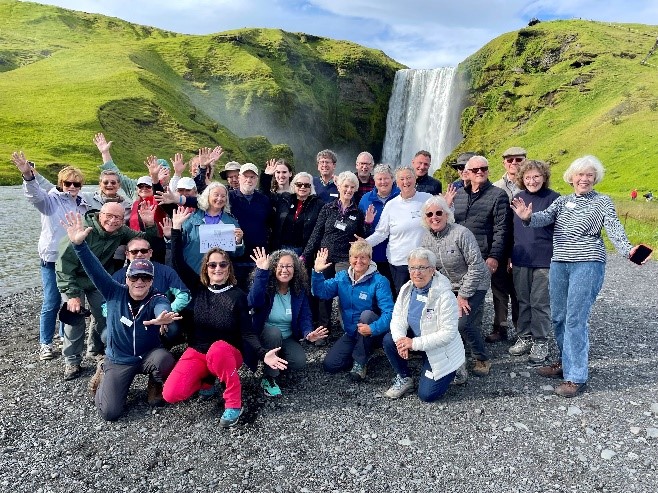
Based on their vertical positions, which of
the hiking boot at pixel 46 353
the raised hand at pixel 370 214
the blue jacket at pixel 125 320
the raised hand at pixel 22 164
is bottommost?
the hiking boot at pixel 46 353

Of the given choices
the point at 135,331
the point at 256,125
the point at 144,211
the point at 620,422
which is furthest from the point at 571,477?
the point at 256,125

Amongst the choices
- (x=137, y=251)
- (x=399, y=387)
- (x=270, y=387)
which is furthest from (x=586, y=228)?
(x=137, y=251)

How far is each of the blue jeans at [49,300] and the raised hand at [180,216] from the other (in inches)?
111

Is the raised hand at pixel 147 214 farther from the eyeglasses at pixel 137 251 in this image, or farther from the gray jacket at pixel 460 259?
the gray jacket at pixel 460 259

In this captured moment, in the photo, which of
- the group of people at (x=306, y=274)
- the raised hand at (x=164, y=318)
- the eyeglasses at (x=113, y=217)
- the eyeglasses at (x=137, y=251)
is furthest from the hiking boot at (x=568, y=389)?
the eyeglasses at (x=113, y=217)

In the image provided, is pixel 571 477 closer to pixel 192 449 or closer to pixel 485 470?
pixel 485 470

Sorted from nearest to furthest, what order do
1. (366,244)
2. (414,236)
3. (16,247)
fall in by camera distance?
(366,244), (414,236), (16,247)

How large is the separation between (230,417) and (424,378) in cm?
315

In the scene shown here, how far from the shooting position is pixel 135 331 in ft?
23.1

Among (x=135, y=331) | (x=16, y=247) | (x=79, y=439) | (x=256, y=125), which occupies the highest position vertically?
(x=256, y=125)

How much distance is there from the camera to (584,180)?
736 centimetres

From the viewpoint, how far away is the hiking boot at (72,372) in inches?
328

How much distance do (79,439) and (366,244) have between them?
5342 mm

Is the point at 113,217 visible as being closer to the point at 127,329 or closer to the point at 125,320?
the point at 125,320
